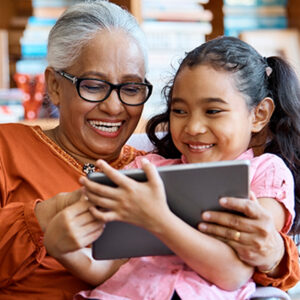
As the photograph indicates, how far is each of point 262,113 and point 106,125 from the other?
0.51m

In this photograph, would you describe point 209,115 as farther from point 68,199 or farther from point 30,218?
point 30,218

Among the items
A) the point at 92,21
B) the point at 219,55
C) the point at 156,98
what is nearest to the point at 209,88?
the point at 219,55

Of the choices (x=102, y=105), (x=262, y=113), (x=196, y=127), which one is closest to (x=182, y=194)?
(x=196, y=127)

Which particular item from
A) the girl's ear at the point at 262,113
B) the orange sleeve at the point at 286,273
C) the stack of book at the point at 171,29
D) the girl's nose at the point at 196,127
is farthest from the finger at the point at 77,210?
the stack of book at the point at 171,29

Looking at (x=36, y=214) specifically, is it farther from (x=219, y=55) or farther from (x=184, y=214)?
(x=219, y=55)

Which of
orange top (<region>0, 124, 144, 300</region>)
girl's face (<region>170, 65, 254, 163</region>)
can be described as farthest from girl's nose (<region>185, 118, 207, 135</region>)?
orange top (<region>0, 124, 144, 300</region>)

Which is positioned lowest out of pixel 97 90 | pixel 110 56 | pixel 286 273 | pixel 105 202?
pixel 286 273

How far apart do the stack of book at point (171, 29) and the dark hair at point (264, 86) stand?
1696 mm

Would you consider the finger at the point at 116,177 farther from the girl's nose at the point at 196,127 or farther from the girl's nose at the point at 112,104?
the girl's nose at the point at 112,104

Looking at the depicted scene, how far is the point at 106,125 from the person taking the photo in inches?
70.1

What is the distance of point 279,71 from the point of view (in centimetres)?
169

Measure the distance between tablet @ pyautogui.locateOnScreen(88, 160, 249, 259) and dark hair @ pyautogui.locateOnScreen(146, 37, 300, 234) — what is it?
39 cm

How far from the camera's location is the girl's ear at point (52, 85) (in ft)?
6.12

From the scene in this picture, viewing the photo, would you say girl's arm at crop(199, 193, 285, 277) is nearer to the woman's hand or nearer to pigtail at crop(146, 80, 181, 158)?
the woman's hand
